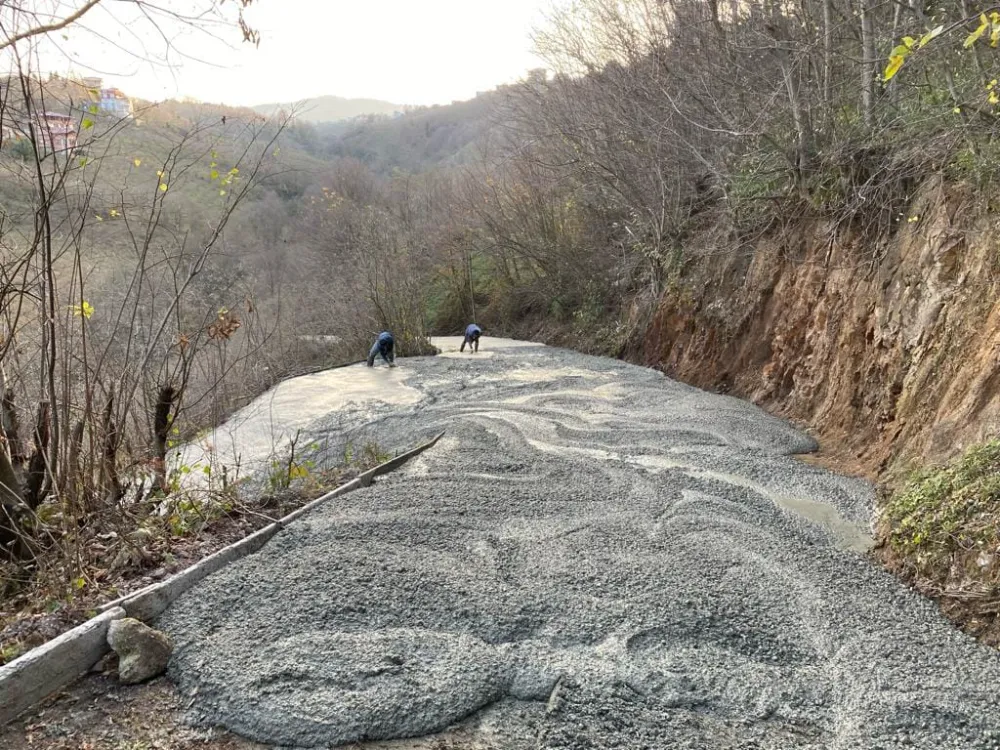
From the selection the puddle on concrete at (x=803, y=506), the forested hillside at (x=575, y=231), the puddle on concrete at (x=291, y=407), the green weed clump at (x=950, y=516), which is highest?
the forested hillside at (x=575, y=231)

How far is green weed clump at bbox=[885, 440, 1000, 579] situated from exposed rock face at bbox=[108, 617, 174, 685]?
368 centimetres

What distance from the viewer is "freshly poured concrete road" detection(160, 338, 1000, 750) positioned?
2.42 m

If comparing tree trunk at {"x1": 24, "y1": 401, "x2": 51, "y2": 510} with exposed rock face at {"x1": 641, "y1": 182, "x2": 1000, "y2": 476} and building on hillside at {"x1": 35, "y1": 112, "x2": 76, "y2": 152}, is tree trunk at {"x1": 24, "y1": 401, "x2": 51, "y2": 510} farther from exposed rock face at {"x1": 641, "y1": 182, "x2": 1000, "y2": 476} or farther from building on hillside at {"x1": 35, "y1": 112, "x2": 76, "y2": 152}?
exposed rock face at {"x1": 641, "y1": 182, "x2": 1000, "y2": 476}

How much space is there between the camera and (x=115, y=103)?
323 centimetres

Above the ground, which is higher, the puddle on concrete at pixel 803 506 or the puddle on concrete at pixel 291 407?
the puddle on concrete at pixel 803 506

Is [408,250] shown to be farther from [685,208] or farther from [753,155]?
[753,155]

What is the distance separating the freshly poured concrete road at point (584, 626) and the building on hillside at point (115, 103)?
2.30 meters

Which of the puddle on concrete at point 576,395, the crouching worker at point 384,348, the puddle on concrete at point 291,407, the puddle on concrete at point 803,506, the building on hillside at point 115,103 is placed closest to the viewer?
the building on hillside at point 115,103

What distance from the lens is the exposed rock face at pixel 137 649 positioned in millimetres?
2553

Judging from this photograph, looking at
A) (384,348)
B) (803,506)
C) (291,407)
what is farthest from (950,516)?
(384,348)

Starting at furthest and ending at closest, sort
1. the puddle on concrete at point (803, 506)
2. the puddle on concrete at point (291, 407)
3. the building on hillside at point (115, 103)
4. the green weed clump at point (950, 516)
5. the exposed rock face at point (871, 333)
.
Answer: the puddle on concrete at point (291, 407), the exposed rock face at point (871, 333), the puddle on concrete at point (803, 506), the green weed clump at point (950, 516), the building on hillside at point (115, 103)

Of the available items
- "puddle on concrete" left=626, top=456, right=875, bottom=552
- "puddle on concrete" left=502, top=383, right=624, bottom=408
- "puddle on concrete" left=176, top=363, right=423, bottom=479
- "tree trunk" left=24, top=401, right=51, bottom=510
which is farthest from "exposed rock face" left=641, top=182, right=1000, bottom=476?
"tree trunk" left=24, top=401, right=51, bottom=510

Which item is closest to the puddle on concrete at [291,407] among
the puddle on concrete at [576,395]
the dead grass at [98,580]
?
the puddle on concrete at [576,395]

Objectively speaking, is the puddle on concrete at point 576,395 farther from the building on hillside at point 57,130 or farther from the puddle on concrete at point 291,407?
the building on hillside at point 57,130
